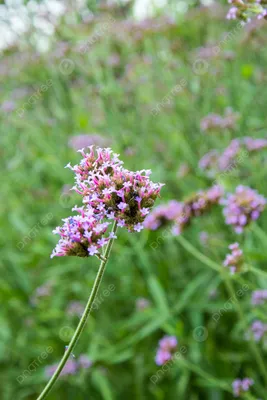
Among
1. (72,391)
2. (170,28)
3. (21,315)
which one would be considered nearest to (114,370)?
(72,391)

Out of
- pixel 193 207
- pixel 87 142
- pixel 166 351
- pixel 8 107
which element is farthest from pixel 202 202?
pixel 8 107

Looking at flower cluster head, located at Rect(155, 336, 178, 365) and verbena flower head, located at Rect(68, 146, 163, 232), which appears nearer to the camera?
verbena flower head, located at Rect(68, 146, 163, 232)

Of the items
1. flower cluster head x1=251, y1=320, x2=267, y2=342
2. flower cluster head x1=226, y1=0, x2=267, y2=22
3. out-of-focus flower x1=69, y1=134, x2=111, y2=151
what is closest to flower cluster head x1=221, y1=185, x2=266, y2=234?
flower cluster head x1=251, y1=320, x2=267, y2=342

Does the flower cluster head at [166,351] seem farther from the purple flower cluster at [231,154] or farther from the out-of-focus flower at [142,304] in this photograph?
the purple flower cluster at [231,154]

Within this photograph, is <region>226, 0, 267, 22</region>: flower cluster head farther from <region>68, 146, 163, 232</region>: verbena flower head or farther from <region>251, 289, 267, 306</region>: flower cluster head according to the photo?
<region>251, 289, 267, 306</region>: flower cluster head

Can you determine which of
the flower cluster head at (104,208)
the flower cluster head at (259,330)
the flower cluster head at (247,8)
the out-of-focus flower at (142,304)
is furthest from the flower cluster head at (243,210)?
the out-of-focus flower at (142,304)

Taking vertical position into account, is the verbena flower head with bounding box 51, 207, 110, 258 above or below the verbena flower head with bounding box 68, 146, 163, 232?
below
